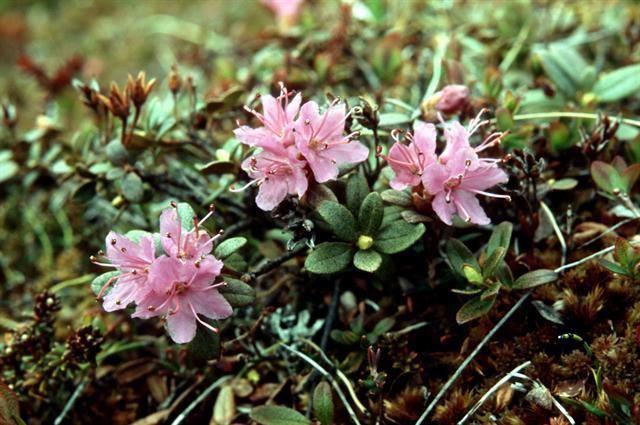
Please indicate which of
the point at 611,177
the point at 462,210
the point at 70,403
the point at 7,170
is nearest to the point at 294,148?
the point at 462,210

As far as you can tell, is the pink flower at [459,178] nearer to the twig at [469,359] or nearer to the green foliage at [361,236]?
the green foliage at [361,236]

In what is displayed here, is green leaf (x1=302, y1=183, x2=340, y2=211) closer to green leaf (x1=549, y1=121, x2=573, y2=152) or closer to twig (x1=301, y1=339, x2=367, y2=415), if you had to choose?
twig (x1=301, y1=339, x2=367, y2=415)

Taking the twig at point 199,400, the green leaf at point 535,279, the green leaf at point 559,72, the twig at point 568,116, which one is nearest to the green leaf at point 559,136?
the twig at point 568,116

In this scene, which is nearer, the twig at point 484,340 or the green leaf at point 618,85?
the twig at point 484,340

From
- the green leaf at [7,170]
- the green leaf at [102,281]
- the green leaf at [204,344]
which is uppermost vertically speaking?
the green leaf at [102,281]

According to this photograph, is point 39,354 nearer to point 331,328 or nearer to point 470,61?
point 331,328

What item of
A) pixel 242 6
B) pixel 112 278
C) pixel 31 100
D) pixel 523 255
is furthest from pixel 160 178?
pixel 242 6

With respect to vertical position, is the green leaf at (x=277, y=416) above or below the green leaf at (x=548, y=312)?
below

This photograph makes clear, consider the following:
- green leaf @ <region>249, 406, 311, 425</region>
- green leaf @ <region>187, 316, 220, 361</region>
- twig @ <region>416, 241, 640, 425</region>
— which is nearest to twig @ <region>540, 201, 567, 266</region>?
twig @ <region>416, 241, 640, 425</region>
